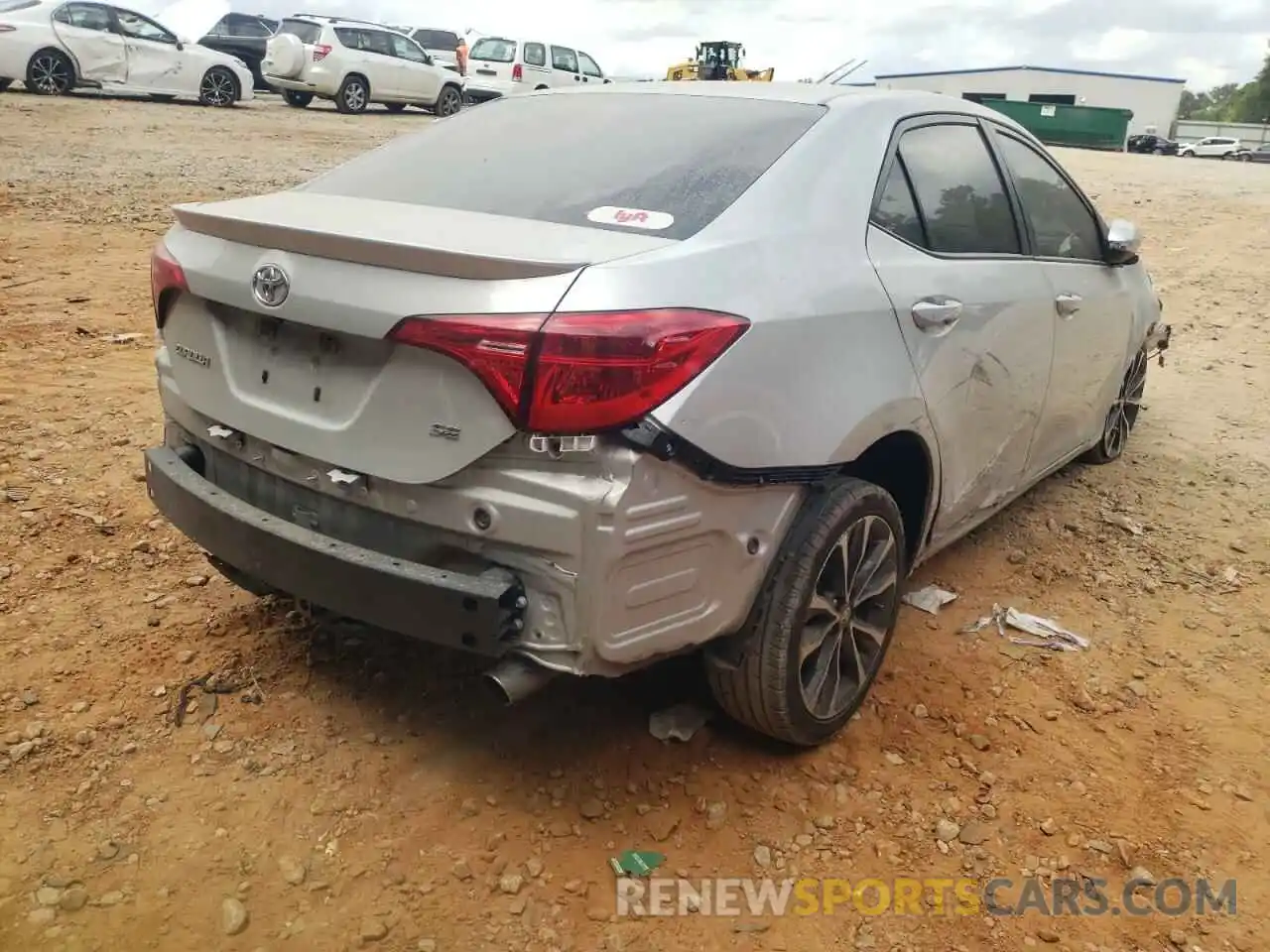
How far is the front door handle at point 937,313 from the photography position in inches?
107

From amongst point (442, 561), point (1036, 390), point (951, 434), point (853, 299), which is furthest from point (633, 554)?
point (1036, 390)

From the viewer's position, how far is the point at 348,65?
18.6m

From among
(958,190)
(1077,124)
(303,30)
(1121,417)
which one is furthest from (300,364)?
(1077,124)

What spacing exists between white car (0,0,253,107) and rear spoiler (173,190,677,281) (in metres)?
14.9

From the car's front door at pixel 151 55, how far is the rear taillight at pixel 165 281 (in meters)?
15.4

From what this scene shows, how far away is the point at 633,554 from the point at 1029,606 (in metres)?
2.12

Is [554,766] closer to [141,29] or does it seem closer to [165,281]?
[165,281]

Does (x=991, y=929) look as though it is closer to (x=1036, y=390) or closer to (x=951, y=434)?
(x=951, y=434)

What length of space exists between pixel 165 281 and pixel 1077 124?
41.8m

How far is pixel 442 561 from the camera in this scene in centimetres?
219

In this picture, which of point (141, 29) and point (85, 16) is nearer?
point (85, 16)

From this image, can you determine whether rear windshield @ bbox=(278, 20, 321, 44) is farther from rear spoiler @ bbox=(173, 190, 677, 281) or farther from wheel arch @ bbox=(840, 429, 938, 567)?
wheel arch @ bbox=(840, 429, 938, 567)

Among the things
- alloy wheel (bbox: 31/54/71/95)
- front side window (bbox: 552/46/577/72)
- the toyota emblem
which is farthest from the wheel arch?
front side window (bbox: 552/46/577/72)

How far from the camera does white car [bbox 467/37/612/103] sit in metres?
21.0
